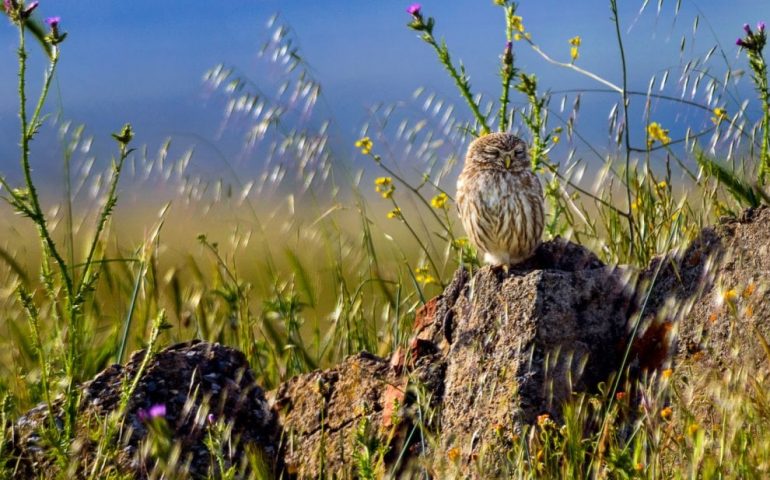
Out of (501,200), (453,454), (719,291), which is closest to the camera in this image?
(453,454)

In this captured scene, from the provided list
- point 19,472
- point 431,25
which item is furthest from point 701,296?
point 19,472

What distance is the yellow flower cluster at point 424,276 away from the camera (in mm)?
5348

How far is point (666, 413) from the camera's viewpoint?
11.0ft

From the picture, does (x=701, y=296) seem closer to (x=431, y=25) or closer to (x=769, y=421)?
(x=769, y=421)

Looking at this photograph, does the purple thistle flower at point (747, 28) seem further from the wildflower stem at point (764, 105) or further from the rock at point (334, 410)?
the rock at point (334, 410)

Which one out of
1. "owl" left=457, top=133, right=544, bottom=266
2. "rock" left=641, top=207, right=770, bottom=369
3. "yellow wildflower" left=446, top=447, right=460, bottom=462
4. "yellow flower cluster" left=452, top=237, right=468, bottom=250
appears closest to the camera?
"yellow wildflower" left=446, top=447, right=460, bottom=462

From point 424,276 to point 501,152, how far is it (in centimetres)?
73

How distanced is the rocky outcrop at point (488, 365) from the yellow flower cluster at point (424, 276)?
3.43 ft

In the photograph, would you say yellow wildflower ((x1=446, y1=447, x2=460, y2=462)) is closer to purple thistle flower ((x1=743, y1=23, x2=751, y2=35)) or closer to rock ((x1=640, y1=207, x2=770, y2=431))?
rock ((x1=640, y1=207, x2=770, y2=431))

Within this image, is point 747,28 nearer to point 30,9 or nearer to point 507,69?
point 507,69

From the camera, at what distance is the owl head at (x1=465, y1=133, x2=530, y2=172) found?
5.02 metres

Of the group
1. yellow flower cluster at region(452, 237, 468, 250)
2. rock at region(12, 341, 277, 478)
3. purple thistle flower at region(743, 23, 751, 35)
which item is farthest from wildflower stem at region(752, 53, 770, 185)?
rock at region(12, 341, 277, 478)

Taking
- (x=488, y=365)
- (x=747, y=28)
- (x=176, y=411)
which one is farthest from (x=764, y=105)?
(x=176, y=411)

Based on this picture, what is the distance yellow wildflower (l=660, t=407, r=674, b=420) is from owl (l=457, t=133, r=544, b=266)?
130 centimetres
